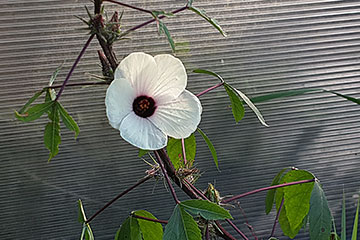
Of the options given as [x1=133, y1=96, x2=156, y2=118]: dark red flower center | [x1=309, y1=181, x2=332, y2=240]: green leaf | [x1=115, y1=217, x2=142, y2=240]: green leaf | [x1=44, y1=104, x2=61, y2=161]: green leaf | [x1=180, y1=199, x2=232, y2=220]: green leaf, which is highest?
[x1=133, y1=96, x2=156, y2=118]: dark red flower center

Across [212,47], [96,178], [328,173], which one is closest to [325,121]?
[328,173]

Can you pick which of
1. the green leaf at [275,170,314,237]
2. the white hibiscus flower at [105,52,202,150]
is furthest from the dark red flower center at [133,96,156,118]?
the green leaf at [275,170,314,237]

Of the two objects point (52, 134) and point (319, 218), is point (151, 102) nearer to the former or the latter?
point (52, 134)

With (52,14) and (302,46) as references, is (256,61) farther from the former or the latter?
(52,14)

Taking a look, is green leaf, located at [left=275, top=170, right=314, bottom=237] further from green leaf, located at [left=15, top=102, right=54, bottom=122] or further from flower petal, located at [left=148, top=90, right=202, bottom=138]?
green leaf, located at [left=15, top=102, right=54, bottom=122]

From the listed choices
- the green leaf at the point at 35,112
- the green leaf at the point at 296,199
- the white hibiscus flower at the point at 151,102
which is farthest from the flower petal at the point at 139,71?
the green leaf at the point at 296,199

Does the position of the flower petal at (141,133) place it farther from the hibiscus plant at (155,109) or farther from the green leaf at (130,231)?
the green leaf at (130,231)
